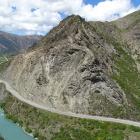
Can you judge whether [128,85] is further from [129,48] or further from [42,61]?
[129,48]

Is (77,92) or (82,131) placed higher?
(77,92)

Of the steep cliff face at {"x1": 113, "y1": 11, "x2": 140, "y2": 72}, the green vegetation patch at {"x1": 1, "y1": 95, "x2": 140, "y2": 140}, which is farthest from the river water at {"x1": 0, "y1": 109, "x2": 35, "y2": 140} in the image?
the steep cliff face at {"x1": 113, "y1": 11, "x2": 140, "y2": 72}

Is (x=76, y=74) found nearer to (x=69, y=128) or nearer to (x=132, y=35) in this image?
(x=69, y=128)

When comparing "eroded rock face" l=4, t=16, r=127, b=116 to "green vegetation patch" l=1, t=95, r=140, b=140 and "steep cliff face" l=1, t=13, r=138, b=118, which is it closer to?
"steep cliff face" l=1, t=13, r=138, b=118

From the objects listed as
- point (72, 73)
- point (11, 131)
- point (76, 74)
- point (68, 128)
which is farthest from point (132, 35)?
point (68, 128)

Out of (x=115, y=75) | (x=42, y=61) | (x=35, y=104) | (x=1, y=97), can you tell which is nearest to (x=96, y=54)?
(x=115, y=75)

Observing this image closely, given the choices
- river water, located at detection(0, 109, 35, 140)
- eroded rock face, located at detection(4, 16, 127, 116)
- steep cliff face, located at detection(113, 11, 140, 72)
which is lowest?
river water, located at detection(0, 109, 35, 140)
